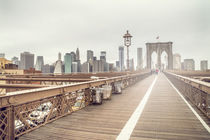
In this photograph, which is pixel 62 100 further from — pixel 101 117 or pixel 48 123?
pixel 101 117

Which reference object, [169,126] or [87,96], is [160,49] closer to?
[87,96]

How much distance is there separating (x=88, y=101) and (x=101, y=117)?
191 cm

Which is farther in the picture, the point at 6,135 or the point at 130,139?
the point at 130,139

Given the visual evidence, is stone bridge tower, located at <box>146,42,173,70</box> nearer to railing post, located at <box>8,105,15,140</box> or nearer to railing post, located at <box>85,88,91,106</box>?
railing post, located at <box>85,88,91,106</box>

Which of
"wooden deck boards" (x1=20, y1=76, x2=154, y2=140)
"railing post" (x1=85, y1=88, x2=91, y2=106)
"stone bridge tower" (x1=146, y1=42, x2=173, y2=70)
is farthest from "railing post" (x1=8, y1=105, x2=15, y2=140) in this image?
"stone bridge tower" (x1=146, y1=42, x2=173, y2=70)

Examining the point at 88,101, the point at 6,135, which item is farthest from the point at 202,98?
the point at 6,135

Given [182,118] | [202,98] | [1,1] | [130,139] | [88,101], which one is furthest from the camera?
[1,1]

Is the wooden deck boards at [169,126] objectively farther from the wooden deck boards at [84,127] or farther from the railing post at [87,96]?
the railing post at [87,96]

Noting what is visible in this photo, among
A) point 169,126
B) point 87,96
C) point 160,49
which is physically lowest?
point 169,126

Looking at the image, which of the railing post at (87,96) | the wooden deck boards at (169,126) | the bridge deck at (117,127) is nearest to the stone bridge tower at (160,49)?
the railing post at (87,96)

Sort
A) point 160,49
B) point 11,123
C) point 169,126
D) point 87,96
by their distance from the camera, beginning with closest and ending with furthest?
point 11,123, point 169,126, point 87,96, point 160,49

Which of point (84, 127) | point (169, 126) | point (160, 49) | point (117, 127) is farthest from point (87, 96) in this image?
point (160, 49)

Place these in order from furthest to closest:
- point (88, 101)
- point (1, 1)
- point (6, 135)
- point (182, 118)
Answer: point (1, 1) < point (88, 101) < point (182, 118) < point (6, 135)

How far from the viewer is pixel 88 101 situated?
6.85m
